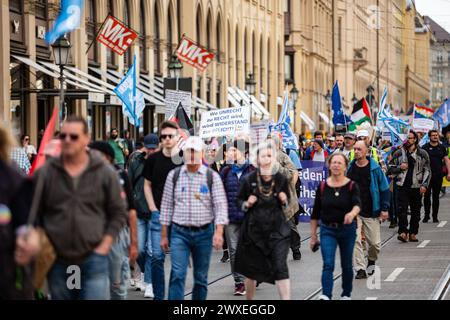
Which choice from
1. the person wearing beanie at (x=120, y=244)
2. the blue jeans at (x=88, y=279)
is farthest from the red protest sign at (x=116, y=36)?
the blue jeans at (x=88, y=279)

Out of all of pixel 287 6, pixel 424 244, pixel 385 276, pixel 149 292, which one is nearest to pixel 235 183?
pixel 149 292

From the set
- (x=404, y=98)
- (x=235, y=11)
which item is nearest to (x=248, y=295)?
(x=235, y=11)

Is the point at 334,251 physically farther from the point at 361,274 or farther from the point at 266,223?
the point at 361,274

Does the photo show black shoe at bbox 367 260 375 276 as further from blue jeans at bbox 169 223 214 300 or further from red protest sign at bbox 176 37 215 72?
red protest sign at bbox 176 37 215 72

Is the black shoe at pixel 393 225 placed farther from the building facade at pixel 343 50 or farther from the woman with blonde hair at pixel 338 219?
the building facade at pixel 343 50

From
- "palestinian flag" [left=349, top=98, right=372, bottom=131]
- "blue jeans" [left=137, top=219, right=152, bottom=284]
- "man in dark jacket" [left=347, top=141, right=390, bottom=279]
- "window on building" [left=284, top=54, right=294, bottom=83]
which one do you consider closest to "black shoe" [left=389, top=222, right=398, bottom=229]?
"man in dark jacket" [left=347, top=141, right=390, bottom=279]

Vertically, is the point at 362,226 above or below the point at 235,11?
below

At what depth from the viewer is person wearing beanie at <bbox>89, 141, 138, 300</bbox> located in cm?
1080

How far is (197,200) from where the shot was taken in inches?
445

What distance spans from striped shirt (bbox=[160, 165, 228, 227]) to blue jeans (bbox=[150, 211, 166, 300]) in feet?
4.48

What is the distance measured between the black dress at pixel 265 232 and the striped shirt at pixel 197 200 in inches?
23.5

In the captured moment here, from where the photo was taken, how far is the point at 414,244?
65.7ft
